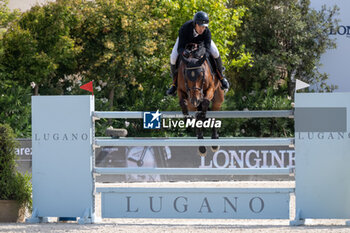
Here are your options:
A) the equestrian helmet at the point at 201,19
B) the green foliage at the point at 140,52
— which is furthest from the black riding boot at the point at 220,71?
the green foliage at the point at 140,52

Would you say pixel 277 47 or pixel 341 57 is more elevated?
pixel 277 47

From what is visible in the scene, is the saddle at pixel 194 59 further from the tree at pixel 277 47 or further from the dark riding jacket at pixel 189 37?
the tree at pixel 277 47

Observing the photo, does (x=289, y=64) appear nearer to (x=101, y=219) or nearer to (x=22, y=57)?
(x=22, y=57)

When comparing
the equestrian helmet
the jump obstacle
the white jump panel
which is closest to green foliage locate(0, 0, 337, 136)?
the jump obstacle

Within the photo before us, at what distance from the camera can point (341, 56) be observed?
73.6 feet

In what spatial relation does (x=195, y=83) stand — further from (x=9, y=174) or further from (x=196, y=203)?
(x=9, y=174)

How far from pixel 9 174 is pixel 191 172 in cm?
215

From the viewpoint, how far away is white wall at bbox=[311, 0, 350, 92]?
2220cm

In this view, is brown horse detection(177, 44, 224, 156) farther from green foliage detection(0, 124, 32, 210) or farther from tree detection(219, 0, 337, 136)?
tree detection(219, 0, 337, 136)

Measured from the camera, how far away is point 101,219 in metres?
7.23

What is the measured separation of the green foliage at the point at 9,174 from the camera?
23.9 ft

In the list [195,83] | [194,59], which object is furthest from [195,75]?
[194,59]

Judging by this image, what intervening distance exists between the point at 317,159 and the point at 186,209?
1522 millimetres

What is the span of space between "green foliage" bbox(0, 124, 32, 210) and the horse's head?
223cm
